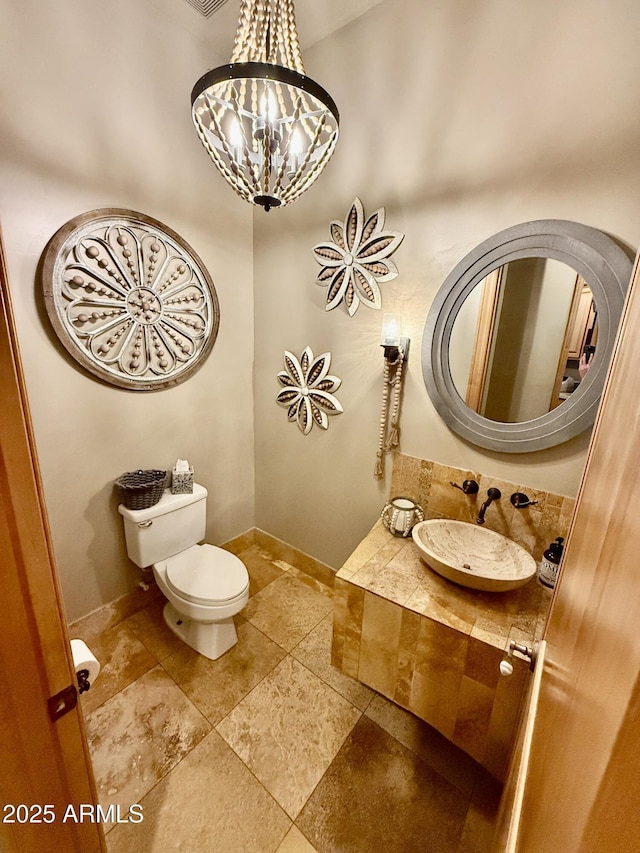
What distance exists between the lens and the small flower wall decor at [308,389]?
1883 mm

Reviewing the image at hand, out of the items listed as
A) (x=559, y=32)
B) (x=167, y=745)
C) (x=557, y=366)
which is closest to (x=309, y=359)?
(x=557, y=366)

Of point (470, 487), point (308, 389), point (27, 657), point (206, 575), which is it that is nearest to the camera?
point (27, 657)

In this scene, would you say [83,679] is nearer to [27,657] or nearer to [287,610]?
[27,657]

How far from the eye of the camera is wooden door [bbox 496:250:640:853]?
8.5 inches

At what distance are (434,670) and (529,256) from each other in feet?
5.05

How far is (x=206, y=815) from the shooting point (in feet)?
3.73

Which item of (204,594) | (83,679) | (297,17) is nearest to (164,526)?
(204,594)

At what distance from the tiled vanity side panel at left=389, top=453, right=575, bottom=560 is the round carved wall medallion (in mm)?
1328

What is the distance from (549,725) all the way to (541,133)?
170 cm

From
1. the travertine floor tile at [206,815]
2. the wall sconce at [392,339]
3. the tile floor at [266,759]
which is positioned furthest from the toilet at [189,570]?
the wall sconce at [392,339]

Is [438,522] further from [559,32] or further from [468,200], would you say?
[559,32]

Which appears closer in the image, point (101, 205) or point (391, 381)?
point (101, 205)

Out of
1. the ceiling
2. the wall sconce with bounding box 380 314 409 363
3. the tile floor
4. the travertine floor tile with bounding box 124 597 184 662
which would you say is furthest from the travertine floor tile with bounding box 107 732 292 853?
the ceiling

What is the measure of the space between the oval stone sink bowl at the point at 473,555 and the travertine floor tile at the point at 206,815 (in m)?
1.03
